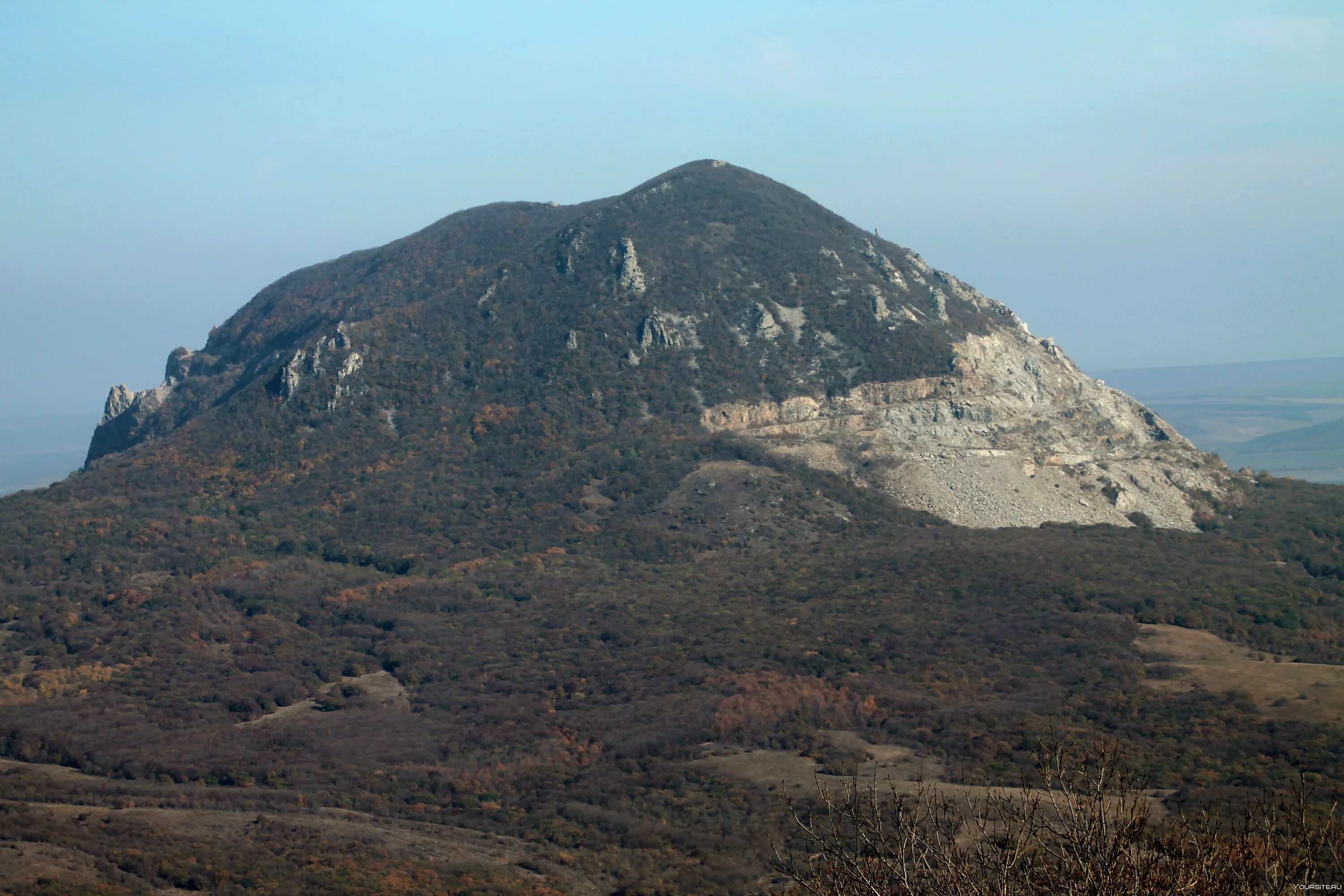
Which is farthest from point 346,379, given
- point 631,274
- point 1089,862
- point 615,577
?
point 1089,862

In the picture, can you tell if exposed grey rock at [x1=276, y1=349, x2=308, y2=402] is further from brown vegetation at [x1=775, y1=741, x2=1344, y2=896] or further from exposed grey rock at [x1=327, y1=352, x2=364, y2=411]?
brown vegetation at [x1=775, y1=741, x2=1344, y2=896]

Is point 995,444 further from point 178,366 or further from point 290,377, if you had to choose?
point 178,366

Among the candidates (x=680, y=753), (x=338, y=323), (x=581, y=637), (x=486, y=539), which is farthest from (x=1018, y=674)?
(x=338, y=323)

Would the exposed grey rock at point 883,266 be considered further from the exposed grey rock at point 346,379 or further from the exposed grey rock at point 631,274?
the exposed grey rock at point 346,379

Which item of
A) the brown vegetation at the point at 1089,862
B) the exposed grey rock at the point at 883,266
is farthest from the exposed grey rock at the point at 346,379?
the brown vegetation at the point at 1089,862

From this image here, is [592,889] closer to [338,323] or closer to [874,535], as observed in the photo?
[874,535]

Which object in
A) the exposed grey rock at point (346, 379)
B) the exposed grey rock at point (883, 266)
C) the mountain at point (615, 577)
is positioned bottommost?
the mountain at point (615, 577)
